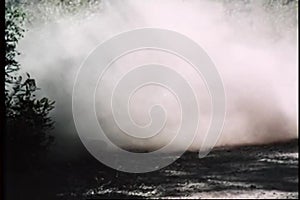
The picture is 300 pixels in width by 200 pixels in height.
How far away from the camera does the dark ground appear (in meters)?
1.34

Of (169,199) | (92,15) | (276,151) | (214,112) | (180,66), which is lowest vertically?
(169,199)

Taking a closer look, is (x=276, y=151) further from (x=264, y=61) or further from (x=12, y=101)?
(x=12, y=101)

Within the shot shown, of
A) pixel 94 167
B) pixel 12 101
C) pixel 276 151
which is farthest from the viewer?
pixel 12 101

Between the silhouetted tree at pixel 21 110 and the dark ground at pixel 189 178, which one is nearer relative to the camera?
the dark ground at pixel 189 178

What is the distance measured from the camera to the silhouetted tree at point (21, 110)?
1548 millimetres

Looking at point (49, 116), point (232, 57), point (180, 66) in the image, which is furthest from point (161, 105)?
point (49, 116)

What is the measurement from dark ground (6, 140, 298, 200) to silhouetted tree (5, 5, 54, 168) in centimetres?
7

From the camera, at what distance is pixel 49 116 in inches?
60.8

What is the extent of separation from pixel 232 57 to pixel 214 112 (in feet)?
0.52

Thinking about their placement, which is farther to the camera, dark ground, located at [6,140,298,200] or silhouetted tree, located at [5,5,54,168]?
silhouetted tree, located at [5,5,54,168]

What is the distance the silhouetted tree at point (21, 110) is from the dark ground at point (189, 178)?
0.23ft

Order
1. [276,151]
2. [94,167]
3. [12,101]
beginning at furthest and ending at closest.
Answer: [12,101], [94,167], [276,151]

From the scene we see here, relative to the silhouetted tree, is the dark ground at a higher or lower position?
lower

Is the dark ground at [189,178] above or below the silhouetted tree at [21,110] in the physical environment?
below
